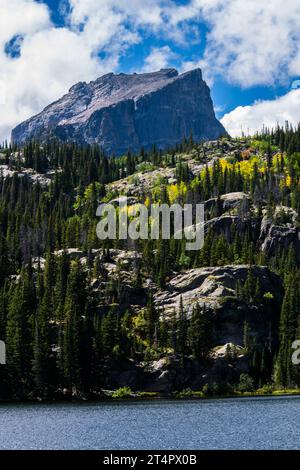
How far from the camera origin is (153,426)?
90312 mm

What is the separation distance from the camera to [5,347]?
148 m

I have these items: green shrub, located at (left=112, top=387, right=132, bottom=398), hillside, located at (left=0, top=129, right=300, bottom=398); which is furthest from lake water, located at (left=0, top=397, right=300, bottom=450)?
green shrub, located at (left=112, top=387, right=132, bottom=398)

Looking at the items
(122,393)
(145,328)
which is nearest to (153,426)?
(122,393)

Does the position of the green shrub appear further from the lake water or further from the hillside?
the lake water

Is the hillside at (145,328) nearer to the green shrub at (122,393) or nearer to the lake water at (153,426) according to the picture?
the green shrub at (122,393)

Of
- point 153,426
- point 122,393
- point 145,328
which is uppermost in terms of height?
point 145,328

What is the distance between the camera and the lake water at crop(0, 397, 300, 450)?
75.4m

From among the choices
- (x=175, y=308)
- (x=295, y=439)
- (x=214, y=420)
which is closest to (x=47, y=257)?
(x=175, y=308)

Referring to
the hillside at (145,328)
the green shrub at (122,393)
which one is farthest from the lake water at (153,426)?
the green shrub at (122,393)

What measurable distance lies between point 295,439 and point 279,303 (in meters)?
117

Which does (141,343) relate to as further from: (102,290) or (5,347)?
(5,347)

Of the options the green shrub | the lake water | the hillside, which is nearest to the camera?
the lake water

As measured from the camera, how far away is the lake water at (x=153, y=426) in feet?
247

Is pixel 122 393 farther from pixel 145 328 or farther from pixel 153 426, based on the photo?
pixel 153 426
